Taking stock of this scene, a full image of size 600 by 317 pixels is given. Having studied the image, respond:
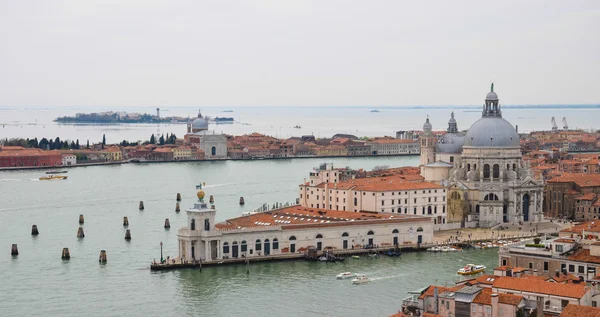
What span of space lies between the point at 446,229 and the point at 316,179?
5.08 m

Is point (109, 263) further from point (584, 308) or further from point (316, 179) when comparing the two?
point (584, 308)

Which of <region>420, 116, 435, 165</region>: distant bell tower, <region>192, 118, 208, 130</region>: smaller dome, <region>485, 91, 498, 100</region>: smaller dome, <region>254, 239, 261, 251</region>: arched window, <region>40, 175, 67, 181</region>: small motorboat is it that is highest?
<region>485, 91, 498, 100</region>: smaller dome

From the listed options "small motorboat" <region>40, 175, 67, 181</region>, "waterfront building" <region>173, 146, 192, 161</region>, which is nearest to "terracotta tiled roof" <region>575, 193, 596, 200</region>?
"small motorboat" <region>40, 175, 67, 181</region>

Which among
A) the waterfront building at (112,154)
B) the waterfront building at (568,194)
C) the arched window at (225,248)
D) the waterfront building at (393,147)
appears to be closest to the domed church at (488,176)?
the waterfront building at (568,194)

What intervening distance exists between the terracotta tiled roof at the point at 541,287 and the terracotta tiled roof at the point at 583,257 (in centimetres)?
300

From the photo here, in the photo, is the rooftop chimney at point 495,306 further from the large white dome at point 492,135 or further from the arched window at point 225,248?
the large white dome at point 492,135

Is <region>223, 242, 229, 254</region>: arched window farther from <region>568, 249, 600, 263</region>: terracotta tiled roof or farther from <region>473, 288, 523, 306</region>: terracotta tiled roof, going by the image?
<region>473, 288, 523, 306</region>: terracotta tiled roof

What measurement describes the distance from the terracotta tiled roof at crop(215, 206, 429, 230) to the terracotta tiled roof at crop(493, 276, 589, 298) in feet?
42.9

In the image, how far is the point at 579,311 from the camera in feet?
55.6

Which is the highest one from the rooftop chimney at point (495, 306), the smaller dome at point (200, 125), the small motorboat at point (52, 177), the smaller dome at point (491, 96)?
the smaller dome at point (491, 96)

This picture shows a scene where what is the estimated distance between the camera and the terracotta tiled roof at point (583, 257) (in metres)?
22.1

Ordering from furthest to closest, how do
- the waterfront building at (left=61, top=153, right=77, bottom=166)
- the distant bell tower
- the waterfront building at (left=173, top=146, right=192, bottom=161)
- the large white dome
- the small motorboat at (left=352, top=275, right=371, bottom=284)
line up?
1. the waterfront building at (left=173, top=146, right=192, bottom=161)
2. the waterfront building at (left=61, top=153, right=77, bottom=166)
3. the distant bell tower
4. the large white dome
5. the small motorboat at (left=352, top=275, right=371, bottom=284)

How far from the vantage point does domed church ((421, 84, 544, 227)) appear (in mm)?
41000

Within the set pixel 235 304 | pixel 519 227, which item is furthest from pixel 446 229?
pixel 235 304
